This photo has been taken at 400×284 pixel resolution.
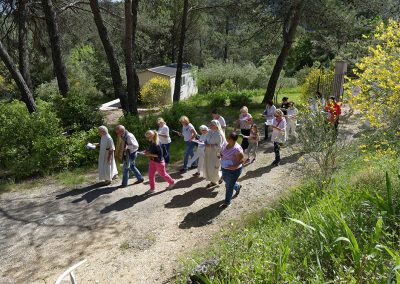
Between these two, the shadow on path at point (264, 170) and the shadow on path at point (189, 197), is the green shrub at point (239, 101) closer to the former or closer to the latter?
the shadow on path at point (264, 170)

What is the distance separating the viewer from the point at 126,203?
7.70 metres

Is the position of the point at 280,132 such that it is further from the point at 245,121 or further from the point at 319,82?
the point at 319,82

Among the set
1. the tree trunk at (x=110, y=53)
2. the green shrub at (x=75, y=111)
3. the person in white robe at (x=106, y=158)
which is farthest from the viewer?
the tree trunk at (x=110, y=53)

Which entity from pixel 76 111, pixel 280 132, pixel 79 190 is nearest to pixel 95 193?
pixel 79 190

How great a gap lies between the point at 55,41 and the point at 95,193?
7.38 meters

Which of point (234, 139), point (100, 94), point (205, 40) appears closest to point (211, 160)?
point (234, 139)

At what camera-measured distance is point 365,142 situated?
19.3 ft

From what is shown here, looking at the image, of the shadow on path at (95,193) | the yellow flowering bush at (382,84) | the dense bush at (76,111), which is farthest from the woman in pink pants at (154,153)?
the dense bush at (76,111)

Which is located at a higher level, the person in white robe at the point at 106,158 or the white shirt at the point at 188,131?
the white shirt at the point at 188,131

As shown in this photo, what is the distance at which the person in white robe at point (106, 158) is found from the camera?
27.5ft

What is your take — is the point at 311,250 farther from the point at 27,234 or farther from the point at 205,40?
the point at 205,40

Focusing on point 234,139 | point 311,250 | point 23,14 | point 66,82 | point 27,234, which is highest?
point 23,14

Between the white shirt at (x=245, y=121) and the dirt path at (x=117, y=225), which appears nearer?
the dirt path at (x=117, y=225)

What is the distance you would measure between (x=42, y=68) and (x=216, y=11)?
62.6 feet
